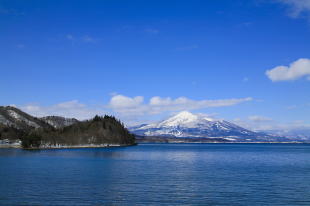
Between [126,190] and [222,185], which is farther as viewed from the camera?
[222,185]

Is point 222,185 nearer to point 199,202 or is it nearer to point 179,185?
point 179,185

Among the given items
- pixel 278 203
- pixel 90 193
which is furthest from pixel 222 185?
pixel 90 193

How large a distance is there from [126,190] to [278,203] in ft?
81.6

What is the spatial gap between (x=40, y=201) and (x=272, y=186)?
41.7m

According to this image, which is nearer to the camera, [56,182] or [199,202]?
[199,202]

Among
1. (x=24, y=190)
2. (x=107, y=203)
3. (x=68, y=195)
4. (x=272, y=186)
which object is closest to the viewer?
(x=107, y=203)

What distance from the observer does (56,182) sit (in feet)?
238

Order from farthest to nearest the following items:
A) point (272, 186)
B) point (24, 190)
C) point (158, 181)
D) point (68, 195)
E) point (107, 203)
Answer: point (158, 181)
point (272, 186)
point (24, 190)
point (68, 195)
point (107, 203)

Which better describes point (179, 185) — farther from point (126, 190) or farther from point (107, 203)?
point (107, 203)

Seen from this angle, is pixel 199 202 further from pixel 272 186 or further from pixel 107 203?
pixel 272 186

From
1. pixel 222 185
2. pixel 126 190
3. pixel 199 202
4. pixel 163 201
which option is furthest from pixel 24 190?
→ pixel 222 185

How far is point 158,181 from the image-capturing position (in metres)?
75.2

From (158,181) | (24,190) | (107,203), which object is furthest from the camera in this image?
(158,181)

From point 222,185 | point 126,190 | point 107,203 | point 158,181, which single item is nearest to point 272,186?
point 222,185
